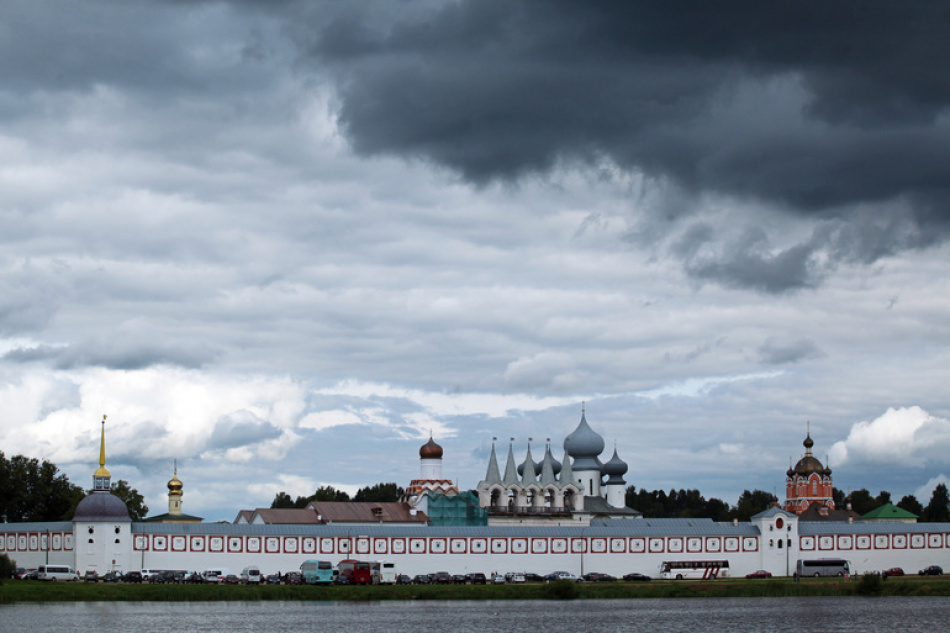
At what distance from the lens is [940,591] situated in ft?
244

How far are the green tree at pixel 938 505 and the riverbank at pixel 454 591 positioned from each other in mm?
62927

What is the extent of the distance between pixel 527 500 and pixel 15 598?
47310 mm

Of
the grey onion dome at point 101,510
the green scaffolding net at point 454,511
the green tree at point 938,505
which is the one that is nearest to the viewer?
the grey onion dome at point 101,510

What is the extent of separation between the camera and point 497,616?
199 ft

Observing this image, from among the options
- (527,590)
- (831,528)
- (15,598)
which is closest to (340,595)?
(527,590)

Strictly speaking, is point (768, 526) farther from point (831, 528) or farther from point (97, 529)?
point (97, 529)

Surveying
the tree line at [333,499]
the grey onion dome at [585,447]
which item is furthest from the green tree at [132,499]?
the grey onion dome at [585,447]

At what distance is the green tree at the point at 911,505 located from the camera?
473ft

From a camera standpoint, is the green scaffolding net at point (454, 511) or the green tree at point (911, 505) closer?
the green scaffolding net at point (454, 511)

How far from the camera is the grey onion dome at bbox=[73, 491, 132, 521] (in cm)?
8044

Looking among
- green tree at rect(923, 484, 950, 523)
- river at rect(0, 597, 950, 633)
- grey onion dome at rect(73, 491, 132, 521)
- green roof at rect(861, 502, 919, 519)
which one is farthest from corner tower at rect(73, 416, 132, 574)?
green tree at rect(923, 484, 950, 523)

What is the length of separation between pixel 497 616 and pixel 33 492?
47983 millimetres

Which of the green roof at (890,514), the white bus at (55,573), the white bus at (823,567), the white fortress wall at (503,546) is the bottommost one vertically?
the white bus at (823,567)

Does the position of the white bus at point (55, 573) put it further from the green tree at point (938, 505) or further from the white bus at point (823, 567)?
the green tree at point (938, 505)
